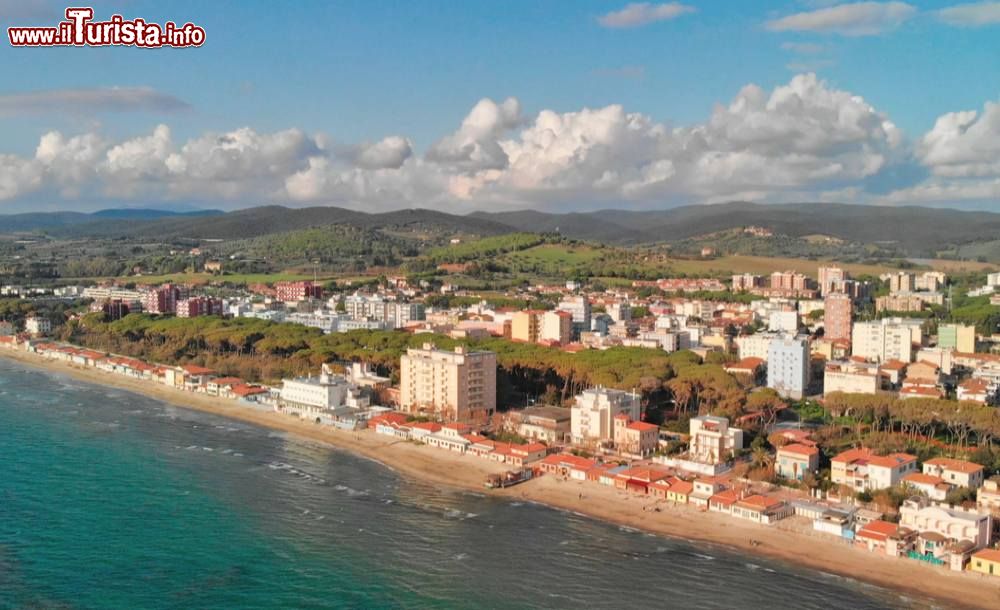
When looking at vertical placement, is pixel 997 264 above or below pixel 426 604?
above

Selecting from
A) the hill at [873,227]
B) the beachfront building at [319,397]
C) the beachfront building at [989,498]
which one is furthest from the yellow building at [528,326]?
the hill at [873,227]

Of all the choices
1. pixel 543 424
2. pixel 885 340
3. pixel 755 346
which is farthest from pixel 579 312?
pixel 543 424

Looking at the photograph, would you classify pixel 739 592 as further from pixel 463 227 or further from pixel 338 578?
pixel 463 227

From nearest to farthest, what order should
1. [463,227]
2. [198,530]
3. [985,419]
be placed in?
[198,530] < [985,419] < [463,227]

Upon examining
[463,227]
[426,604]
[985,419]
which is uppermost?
[463,227]

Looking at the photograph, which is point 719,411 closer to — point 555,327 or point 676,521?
point 676,521

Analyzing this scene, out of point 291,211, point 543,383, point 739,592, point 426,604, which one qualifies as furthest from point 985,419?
point 291,211
